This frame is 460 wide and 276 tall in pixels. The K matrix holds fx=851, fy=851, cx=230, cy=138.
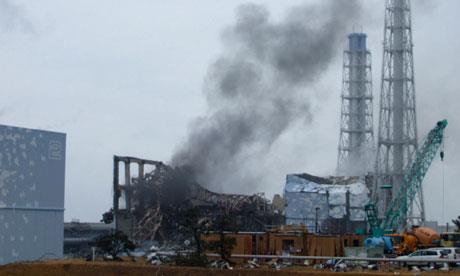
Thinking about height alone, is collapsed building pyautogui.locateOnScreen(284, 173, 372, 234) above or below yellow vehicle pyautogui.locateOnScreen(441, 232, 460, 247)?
above

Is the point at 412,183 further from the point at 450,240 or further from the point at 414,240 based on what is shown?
→ the point at 414,240

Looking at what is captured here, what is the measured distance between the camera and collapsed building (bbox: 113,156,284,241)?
307 feet

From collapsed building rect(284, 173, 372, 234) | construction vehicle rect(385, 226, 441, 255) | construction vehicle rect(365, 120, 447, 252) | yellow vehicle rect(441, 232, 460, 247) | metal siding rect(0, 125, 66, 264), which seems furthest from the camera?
collapsed building rect(284, 173, 372, 234)

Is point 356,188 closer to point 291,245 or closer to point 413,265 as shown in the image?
point 291,245

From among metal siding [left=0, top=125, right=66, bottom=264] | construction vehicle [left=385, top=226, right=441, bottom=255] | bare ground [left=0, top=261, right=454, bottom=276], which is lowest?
bare ground [left=0, top=261, right=454, bottom=276]

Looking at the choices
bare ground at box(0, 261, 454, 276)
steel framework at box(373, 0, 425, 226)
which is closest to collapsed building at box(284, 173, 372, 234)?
steel framework at box(373, 0, 425, 226)

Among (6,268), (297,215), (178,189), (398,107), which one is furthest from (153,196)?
(6,268)

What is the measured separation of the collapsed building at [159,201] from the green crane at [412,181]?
48.1 ft

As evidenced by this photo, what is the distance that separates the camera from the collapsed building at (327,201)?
10844 centimetres

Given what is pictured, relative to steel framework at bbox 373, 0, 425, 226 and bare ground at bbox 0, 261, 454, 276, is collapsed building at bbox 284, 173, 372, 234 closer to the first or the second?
steel framework at bbox 373, 0, 425, 226

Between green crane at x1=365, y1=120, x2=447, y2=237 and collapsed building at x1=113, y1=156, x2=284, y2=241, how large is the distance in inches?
577

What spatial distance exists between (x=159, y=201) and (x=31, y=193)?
29.0m

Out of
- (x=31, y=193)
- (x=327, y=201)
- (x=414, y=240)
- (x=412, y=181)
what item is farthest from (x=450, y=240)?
(x=327, y=201)

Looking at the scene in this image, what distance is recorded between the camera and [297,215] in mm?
113688
